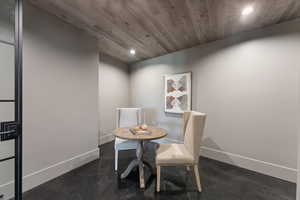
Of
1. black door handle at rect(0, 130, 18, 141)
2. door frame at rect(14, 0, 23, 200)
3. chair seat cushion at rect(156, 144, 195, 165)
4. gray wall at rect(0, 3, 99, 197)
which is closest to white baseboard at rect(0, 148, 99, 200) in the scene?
gray wall at rect(0, 3, 99, 197)

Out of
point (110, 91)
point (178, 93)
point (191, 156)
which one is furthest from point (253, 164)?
point (110, 91)

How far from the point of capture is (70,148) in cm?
222

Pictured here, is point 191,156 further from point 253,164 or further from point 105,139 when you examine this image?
point 105,139

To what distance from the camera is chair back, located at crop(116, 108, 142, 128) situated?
2.68 metres

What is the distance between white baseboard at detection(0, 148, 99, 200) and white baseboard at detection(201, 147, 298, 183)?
238 cm

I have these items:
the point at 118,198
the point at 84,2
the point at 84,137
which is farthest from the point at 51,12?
the point at 118,198

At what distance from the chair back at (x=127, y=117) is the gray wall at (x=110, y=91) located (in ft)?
3.37

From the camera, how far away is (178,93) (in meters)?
3.16

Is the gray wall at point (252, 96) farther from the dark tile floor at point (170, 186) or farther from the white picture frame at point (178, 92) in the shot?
the dark tile floor at point (170, 186)

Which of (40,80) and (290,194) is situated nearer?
(290,194)

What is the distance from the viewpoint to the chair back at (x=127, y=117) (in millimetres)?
2676

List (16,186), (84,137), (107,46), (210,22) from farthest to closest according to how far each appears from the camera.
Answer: (107,46)
(84,137)
(210,22)
(16,186)

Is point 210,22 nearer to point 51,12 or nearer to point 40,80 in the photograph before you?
point 51,12

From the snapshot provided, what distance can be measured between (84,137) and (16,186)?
1274 mm
